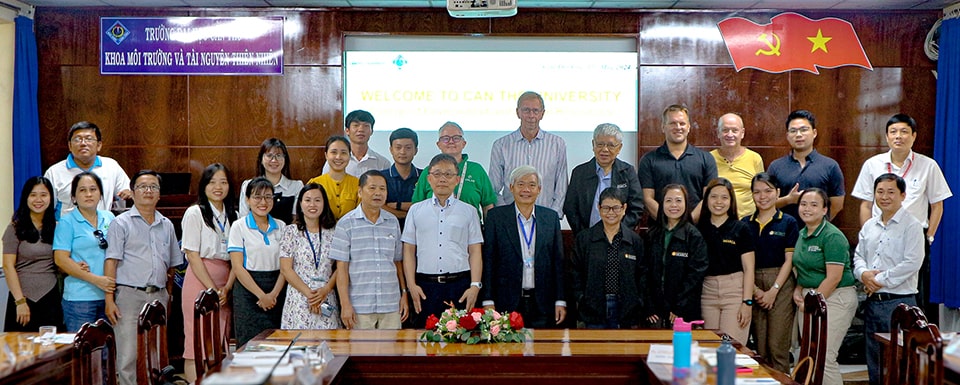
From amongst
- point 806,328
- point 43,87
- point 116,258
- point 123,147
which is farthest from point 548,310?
point 43,87

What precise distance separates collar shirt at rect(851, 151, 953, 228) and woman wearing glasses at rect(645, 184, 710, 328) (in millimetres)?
1887

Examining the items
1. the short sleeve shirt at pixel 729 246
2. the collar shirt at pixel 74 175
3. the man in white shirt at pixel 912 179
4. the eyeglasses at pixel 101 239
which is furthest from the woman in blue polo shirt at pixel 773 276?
the collar shirt at pixel 74 175

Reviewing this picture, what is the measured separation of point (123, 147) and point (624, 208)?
4.45 metres

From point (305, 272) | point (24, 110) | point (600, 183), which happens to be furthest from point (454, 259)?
point (24, 110)

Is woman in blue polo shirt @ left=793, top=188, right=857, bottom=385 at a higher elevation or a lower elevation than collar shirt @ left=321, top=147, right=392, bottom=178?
lower

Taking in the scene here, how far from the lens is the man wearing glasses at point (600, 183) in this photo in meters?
5.58

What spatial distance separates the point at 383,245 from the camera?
16.5 ft

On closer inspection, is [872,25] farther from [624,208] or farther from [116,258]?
[116,258]

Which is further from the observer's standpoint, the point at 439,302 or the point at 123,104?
the point at 123,104

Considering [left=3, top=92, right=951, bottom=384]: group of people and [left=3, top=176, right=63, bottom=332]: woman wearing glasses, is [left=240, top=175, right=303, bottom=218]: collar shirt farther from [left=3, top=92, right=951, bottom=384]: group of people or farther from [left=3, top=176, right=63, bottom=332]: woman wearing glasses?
[left=3, top=176, right=63, bottom=332]: woman wearing glasses

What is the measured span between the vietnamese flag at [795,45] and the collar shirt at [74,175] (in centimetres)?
499

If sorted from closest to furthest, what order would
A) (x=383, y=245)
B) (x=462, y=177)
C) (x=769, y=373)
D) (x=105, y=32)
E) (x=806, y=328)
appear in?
(x=769, y=373) → (x=806, y=328) → (x=383, y=245) → (x=462, y=177) → (x=105, y=32)

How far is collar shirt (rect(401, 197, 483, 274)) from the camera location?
16.6ft

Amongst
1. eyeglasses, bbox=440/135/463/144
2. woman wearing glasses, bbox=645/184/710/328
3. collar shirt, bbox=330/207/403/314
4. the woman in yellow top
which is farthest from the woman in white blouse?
woman wearing glasses, bbox=645/184/710/328
